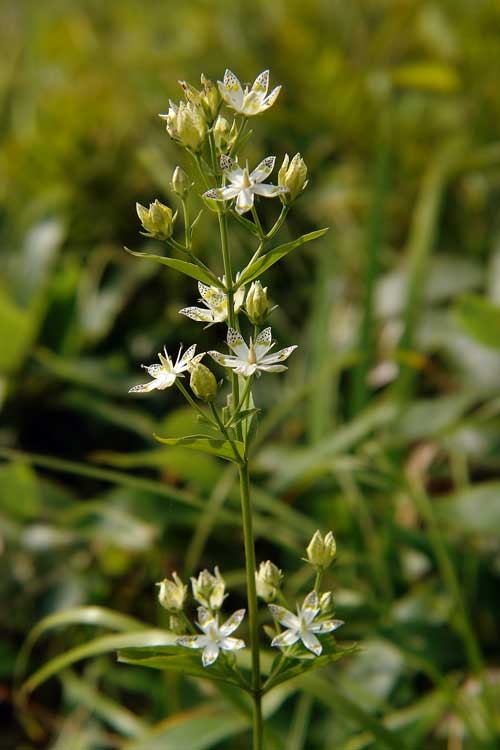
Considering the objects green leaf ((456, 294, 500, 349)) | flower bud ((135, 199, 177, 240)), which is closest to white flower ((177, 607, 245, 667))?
flower bud ((135, 199, 177, 240))

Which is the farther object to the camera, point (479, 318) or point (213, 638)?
point (479, 318)

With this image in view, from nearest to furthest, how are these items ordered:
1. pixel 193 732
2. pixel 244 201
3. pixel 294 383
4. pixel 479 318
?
pixel 244 201
pixel 193 732
pixel 479 318
pixel 294 383

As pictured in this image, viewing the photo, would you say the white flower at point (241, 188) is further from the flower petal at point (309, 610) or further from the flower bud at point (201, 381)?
the flower petal at point (309, 610)

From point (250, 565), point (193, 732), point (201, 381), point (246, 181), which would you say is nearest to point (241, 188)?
point (246, 181)

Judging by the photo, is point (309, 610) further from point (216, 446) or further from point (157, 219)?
point (157, 219)

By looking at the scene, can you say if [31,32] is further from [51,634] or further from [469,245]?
[51,634]

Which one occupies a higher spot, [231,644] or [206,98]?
[206,98]
